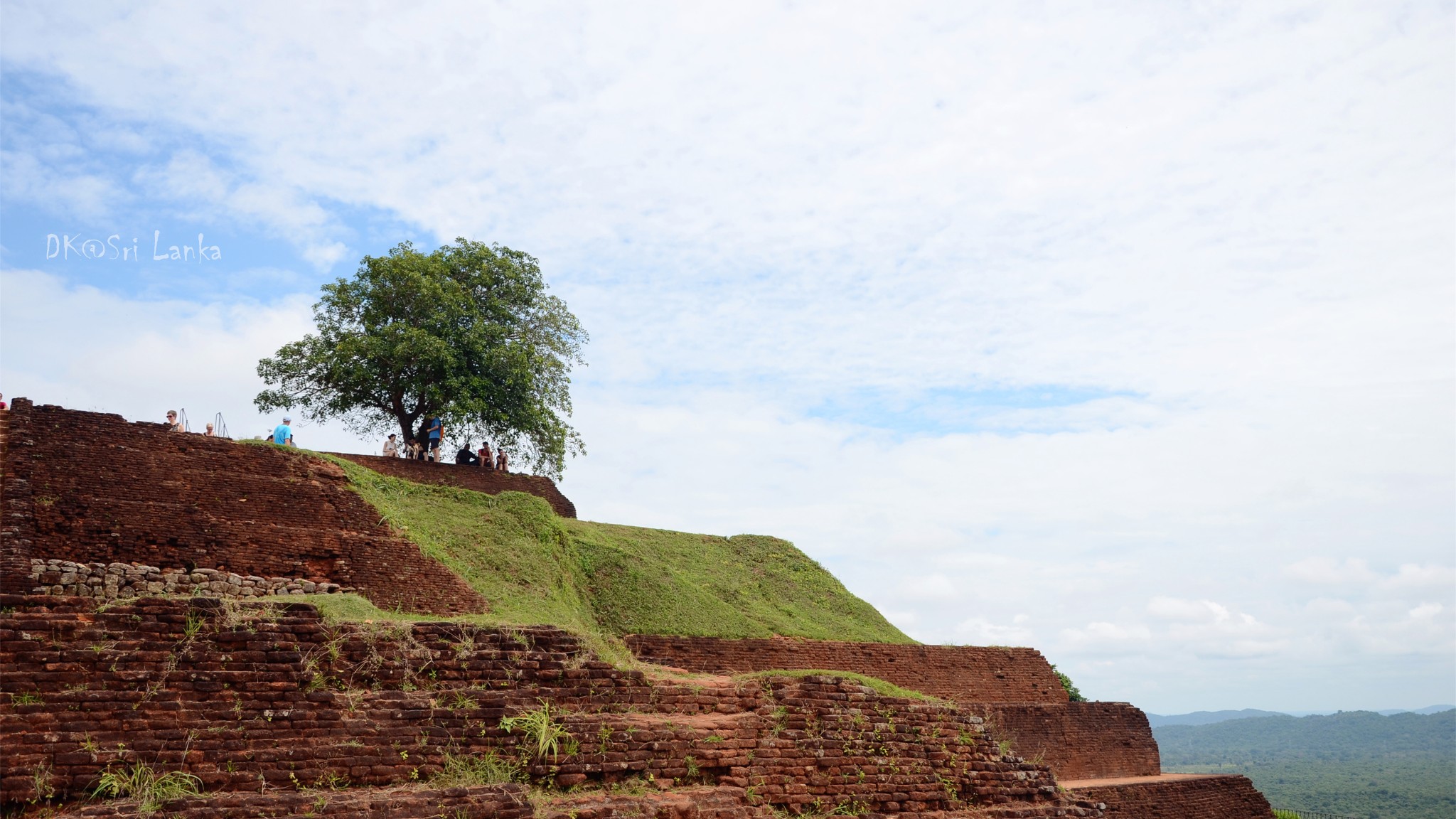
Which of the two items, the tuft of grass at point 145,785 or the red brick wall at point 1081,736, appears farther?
the red brick wall at point 1081,736

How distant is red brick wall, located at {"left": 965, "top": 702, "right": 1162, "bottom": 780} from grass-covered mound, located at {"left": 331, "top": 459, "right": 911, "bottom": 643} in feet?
10.4

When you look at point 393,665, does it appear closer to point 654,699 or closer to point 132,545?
point 654,699

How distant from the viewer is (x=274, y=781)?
24.0 ft

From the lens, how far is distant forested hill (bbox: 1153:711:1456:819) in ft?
178

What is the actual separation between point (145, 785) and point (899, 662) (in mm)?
13103

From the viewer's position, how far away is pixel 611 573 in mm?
17266

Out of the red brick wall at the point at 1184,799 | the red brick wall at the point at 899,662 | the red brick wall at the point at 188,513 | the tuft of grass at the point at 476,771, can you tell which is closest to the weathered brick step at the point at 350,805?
the tuft of grass at the point at 476,771

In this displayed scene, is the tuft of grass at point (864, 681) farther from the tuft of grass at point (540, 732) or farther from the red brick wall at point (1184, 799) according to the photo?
the red brick wall at point (1184, 799)

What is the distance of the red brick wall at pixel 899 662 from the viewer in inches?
635

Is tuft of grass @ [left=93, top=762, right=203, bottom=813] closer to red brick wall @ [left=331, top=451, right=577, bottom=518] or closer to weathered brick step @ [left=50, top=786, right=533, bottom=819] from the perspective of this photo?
weathered brick step @ [left=50, top=786, right=533, bottom=819]

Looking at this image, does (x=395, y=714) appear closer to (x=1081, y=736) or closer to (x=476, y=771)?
(x=476, y=771)

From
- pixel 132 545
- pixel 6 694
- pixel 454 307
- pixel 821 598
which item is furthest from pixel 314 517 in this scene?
A: pixel 821 598

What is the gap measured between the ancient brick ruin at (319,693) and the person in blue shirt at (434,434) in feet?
16.7

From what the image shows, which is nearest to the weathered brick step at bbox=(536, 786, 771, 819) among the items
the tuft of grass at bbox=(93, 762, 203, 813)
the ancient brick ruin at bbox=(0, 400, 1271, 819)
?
the ancient brick ruin at bbox=(0, 400, 1271, 819)
